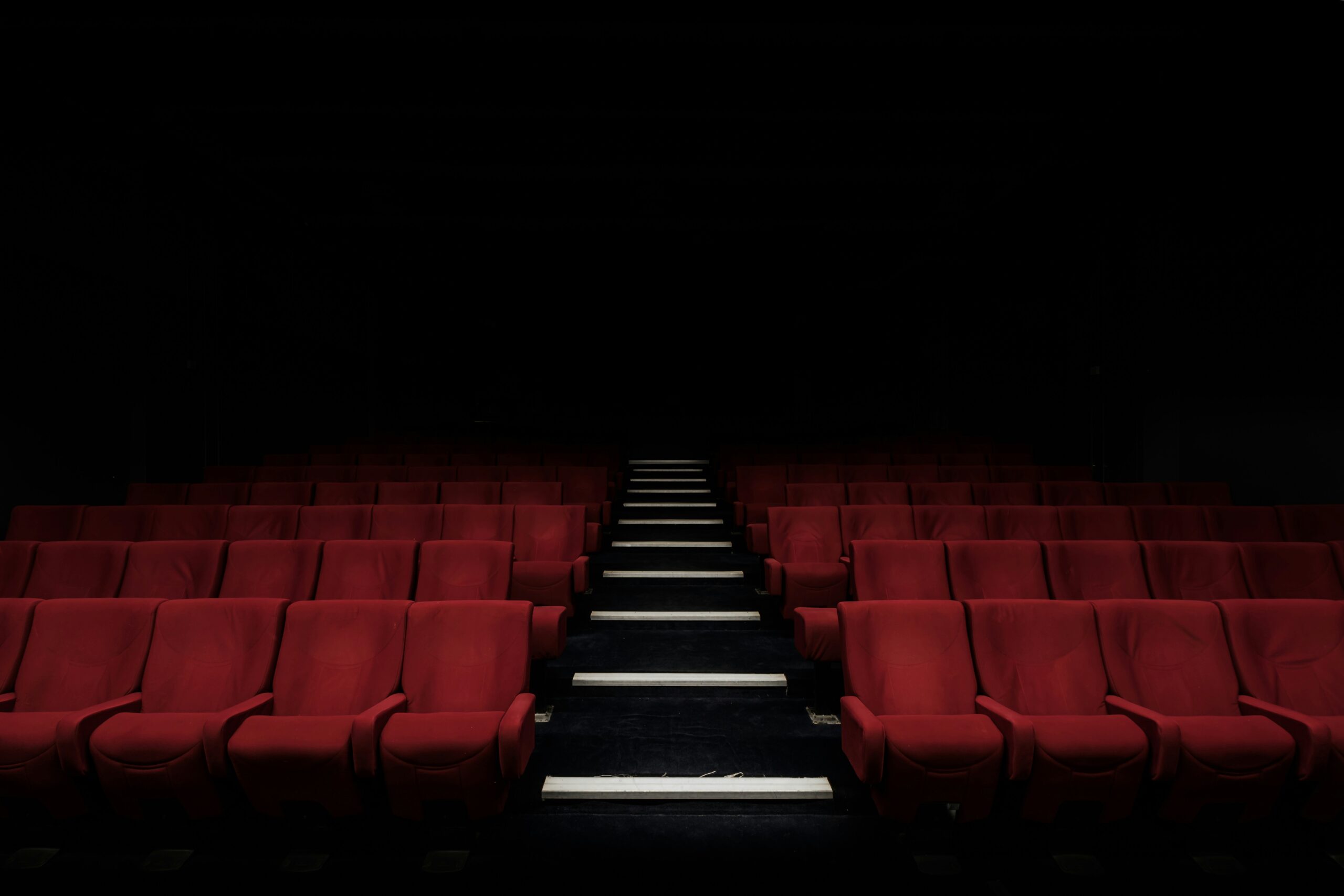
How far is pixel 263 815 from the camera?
2.98ft

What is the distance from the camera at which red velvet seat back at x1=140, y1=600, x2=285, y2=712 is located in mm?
1044

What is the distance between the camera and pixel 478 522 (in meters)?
1.72

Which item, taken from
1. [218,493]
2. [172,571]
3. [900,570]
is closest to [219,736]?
[172,571]

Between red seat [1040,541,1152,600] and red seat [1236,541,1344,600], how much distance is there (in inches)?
8.3

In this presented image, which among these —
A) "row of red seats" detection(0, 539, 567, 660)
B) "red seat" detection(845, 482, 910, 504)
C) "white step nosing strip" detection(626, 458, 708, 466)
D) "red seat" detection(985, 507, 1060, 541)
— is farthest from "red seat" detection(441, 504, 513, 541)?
"white step nosing strip" detection(626, 458, 708, 466)

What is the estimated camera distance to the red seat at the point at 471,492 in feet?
6.82

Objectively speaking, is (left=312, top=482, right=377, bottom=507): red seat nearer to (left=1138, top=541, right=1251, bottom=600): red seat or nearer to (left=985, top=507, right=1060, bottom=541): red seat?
(left=985, top=507, right=1060, bottom=541): red seat

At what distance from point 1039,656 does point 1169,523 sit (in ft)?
3.17

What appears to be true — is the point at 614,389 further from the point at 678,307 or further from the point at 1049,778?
the point at 1049,778

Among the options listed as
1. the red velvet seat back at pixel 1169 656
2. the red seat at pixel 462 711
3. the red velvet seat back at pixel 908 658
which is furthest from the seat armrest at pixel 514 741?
the red velvet seat back at pixel 1169 656

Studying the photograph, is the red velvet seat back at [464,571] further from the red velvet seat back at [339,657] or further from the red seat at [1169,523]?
the red seat at [1169,523]

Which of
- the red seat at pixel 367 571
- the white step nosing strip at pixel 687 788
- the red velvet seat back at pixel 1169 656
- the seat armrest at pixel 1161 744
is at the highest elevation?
the red seat at pixel 367 571

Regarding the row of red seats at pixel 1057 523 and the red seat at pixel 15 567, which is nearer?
the red seat at pixel 15 567

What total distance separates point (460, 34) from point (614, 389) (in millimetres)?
2871
